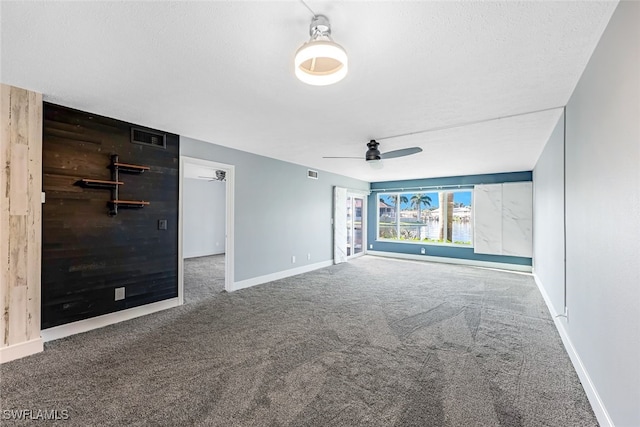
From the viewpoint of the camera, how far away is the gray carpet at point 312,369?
73.0 inches

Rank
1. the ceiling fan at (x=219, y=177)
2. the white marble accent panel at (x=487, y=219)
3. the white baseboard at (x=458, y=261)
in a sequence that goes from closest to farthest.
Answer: the white baseboard at (x=458, y=261), the white marble accent panel at (x=487, y=219), the ceiling fan at (x=219, y=177)

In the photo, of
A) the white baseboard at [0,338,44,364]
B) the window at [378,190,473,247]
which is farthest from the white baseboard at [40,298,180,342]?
the window at [378,190,473,247]

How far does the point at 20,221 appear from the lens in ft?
8.55

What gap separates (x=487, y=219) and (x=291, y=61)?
6982mm

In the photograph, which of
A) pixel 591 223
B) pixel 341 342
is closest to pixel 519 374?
pixel 591 223

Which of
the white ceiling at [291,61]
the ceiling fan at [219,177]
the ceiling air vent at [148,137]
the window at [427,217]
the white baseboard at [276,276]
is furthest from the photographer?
the window at [427,217]

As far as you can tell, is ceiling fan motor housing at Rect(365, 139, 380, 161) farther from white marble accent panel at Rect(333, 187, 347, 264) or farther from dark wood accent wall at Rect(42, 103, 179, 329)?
white marble accent panel at Rect(333, 187, 347, 264)

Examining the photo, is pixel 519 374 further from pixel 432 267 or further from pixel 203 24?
pixel 432 267

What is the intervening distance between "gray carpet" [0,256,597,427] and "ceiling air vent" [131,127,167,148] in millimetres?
2332

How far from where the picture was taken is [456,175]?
7.53 meters

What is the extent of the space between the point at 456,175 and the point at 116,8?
25.4ft

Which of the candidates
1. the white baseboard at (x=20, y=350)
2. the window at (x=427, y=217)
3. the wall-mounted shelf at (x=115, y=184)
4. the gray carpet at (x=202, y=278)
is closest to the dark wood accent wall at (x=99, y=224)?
the wall-mounted shelf at (x=115, y=184)

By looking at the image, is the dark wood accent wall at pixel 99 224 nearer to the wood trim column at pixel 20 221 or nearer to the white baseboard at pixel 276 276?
the wood trim column at pixel 20 221

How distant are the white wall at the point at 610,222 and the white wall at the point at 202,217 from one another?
8787mm
